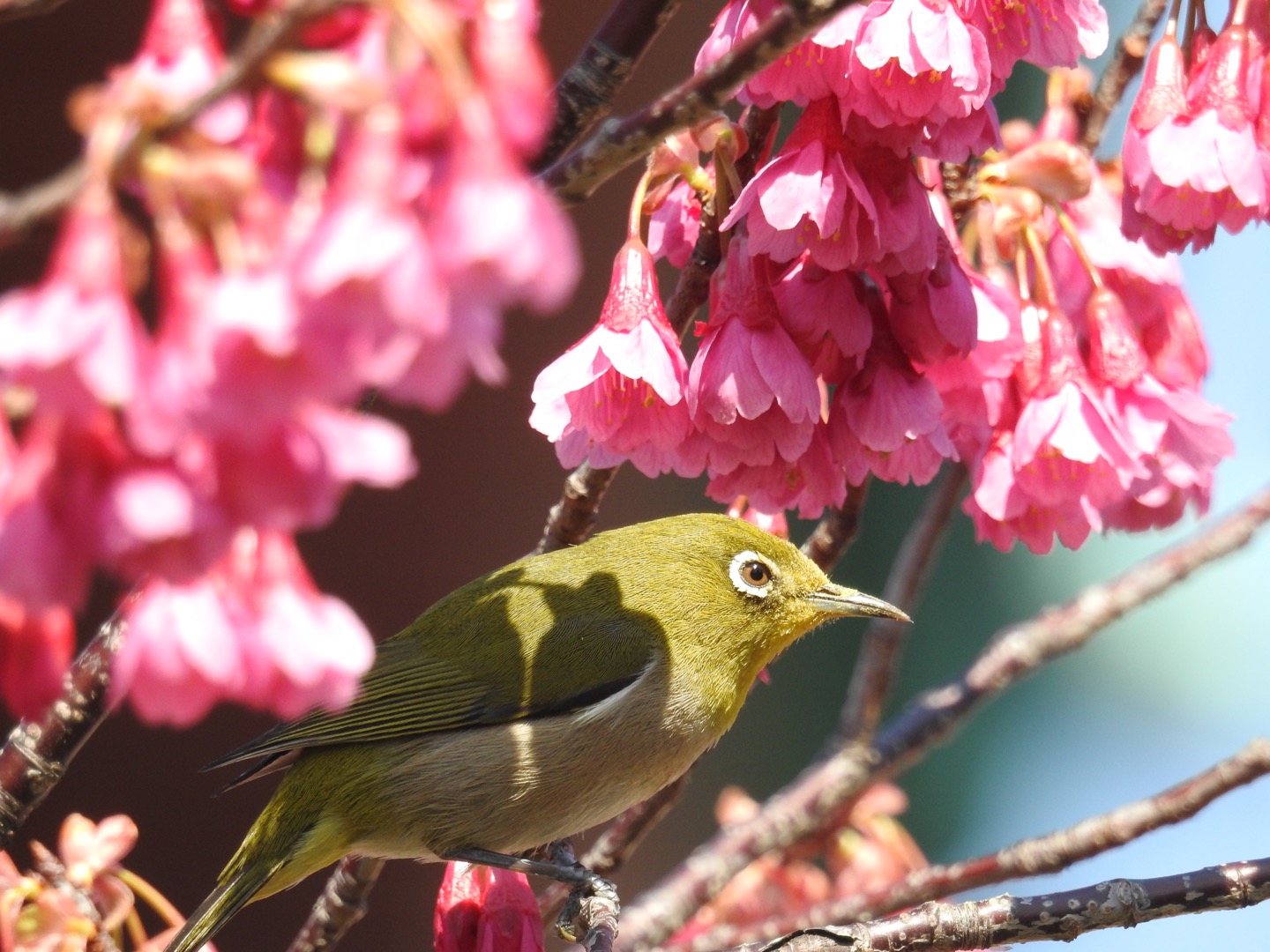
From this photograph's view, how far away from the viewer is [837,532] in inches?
113

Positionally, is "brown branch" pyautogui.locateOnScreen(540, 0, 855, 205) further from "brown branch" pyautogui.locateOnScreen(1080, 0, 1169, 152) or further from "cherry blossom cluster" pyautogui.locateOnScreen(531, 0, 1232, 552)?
"brown branch" pyautogui.locateOnScreen(1080, 0, 1169, 152)

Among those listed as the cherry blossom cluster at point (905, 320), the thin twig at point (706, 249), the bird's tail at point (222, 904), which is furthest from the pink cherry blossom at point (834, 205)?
the bird's tail at point (222, 904)

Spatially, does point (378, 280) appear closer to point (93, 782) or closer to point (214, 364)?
point (214, 364)

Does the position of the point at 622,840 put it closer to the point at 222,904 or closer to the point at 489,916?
the point at 489,916

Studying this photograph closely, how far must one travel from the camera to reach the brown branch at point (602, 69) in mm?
1501

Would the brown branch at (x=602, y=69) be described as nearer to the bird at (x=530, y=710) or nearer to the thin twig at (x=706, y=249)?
the thin twig at (x=706, y=249)

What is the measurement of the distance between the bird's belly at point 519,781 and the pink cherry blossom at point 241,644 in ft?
6.15

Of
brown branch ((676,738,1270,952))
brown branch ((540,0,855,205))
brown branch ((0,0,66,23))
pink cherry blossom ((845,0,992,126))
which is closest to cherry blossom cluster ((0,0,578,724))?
brown branch ((0,0,66,23))

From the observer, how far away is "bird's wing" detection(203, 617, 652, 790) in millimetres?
2818

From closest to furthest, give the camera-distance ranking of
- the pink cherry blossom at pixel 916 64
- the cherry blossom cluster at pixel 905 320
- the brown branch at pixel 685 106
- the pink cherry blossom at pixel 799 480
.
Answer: the brown branch at pixel 685 106 → the pink cherry blossom at pixel 916 64 → the cherry blossom cluster at pixel 905 320 → the pink cherry blossom at pixel 799 480

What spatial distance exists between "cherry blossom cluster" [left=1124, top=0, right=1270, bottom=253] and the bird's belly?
141cm

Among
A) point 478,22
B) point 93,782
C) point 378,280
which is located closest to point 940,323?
point 478,22

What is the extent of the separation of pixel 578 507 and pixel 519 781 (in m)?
0.63

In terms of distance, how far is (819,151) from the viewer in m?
1.78
